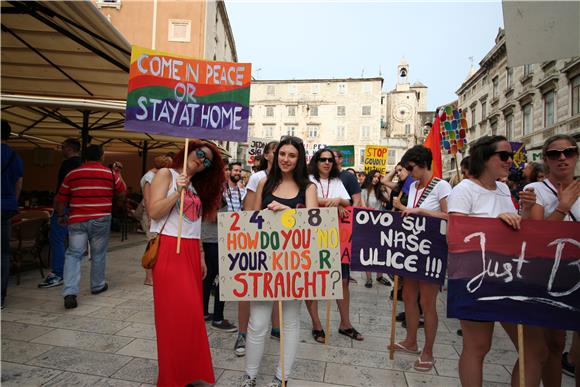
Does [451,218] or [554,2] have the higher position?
[554,2]

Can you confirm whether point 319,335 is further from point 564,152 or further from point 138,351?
point 564,152

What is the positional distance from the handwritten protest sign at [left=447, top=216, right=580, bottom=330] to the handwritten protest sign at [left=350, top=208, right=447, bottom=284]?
836 mm

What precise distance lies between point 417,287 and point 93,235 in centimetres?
417

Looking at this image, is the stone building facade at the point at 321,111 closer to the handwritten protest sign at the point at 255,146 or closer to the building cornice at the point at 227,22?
the building cornice at the point at 227,22

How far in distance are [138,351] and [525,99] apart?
26.0 meters

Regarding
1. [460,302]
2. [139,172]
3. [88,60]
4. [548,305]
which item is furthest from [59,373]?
[139,172]

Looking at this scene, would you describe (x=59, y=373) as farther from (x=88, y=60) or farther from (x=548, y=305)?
(x=88, y=60)

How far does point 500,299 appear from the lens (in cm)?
225

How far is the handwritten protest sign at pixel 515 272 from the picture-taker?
7.20 feet

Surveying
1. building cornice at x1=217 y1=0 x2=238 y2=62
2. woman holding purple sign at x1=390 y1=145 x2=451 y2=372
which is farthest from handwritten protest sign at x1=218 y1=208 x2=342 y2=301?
building cornice at x1=217 y1=0 x2=238 y2=62

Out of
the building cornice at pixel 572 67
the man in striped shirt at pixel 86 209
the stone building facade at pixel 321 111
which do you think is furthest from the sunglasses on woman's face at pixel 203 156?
the stone building facade at pixel 321 111

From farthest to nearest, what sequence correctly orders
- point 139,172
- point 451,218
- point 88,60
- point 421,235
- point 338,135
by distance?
point 338,135
point 139,172
point 88,60
point 421,235
point 451,218

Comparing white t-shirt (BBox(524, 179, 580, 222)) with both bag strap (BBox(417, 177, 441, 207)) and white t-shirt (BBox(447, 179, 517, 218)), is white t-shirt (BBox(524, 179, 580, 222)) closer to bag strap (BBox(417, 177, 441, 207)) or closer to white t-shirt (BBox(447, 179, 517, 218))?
white t-shirt (BBox(447, 179, 517, 218))

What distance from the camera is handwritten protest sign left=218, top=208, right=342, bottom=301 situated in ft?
8.54
